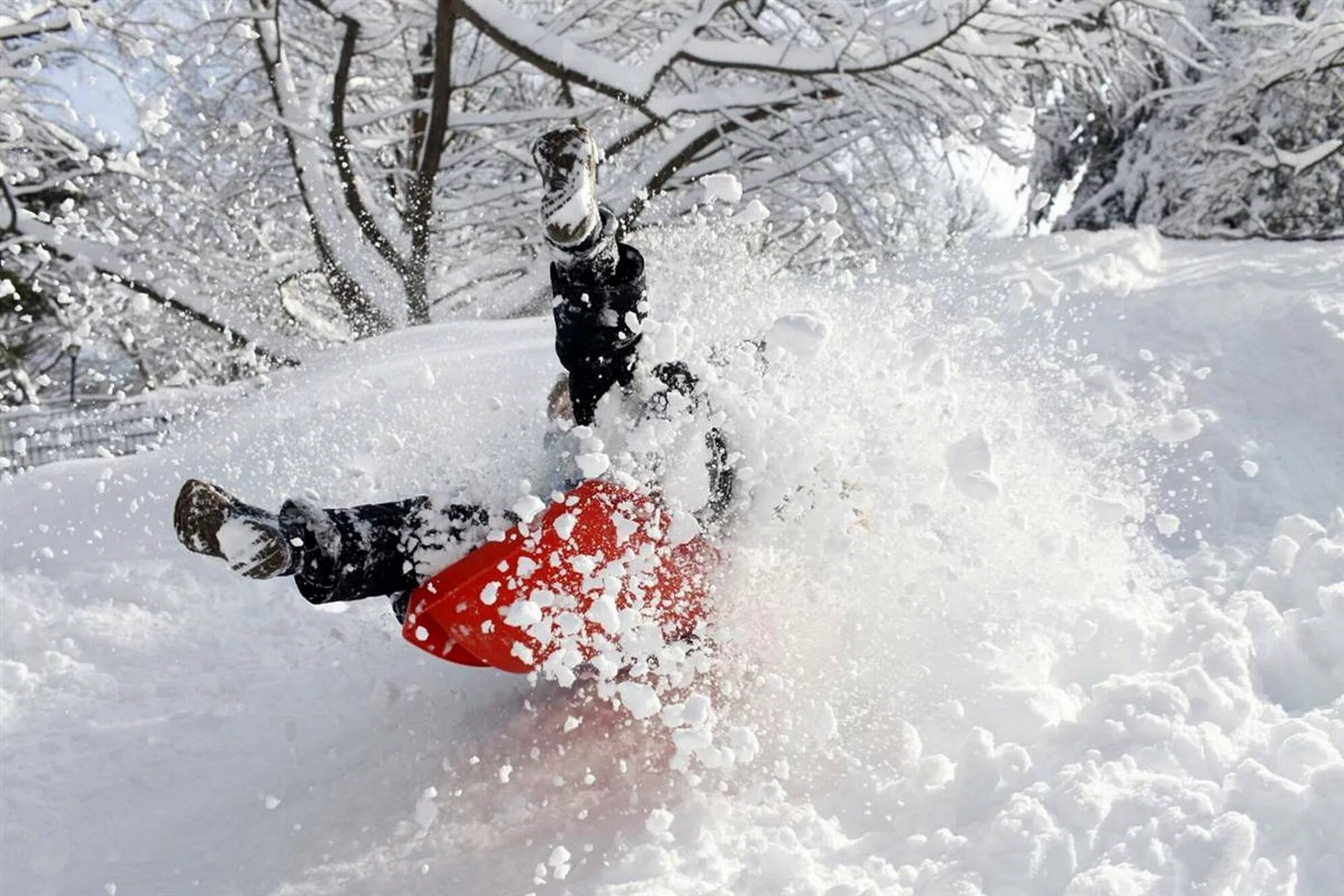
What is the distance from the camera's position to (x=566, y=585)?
7.09 ft

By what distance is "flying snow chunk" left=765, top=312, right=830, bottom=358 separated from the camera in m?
2.43

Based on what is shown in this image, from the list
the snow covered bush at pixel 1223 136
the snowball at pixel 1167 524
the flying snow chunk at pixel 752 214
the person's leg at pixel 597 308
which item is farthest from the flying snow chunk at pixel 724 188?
the snow covered bush at pixel 1223 136

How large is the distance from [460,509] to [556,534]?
29 cm

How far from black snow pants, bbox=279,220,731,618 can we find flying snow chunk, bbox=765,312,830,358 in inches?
9.0

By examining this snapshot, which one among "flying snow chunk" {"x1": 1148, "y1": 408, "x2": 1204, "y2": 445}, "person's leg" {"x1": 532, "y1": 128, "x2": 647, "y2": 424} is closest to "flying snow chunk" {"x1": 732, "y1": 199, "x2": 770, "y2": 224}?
"person's leg" {"x1": 532, "y1": 128, "x2": 647, "y2": 424}

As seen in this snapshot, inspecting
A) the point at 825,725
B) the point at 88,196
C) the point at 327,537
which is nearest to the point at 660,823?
the point at 825,725

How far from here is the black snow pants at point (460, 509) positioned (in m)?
2.24

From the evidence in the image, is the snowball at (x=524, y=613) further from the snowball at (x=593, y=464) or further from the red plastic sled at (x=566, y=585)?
the snowball at (x=593, y=464)

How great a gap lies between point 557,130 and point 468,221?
21.9 ft

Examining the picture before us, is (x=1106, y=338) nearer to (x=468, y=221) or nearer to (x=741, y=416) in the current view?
(x=741, y=416)

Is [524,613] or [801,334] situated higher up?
[801,334]

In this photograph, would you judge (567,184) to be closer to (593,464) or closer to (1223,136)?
(593,464)

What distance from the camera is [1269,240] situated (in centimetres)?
559

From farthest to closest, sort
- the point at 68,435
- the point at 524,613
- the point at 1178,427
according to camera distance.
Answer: the point at 68,435 → the point at 1178,427 → the point at 524,613
